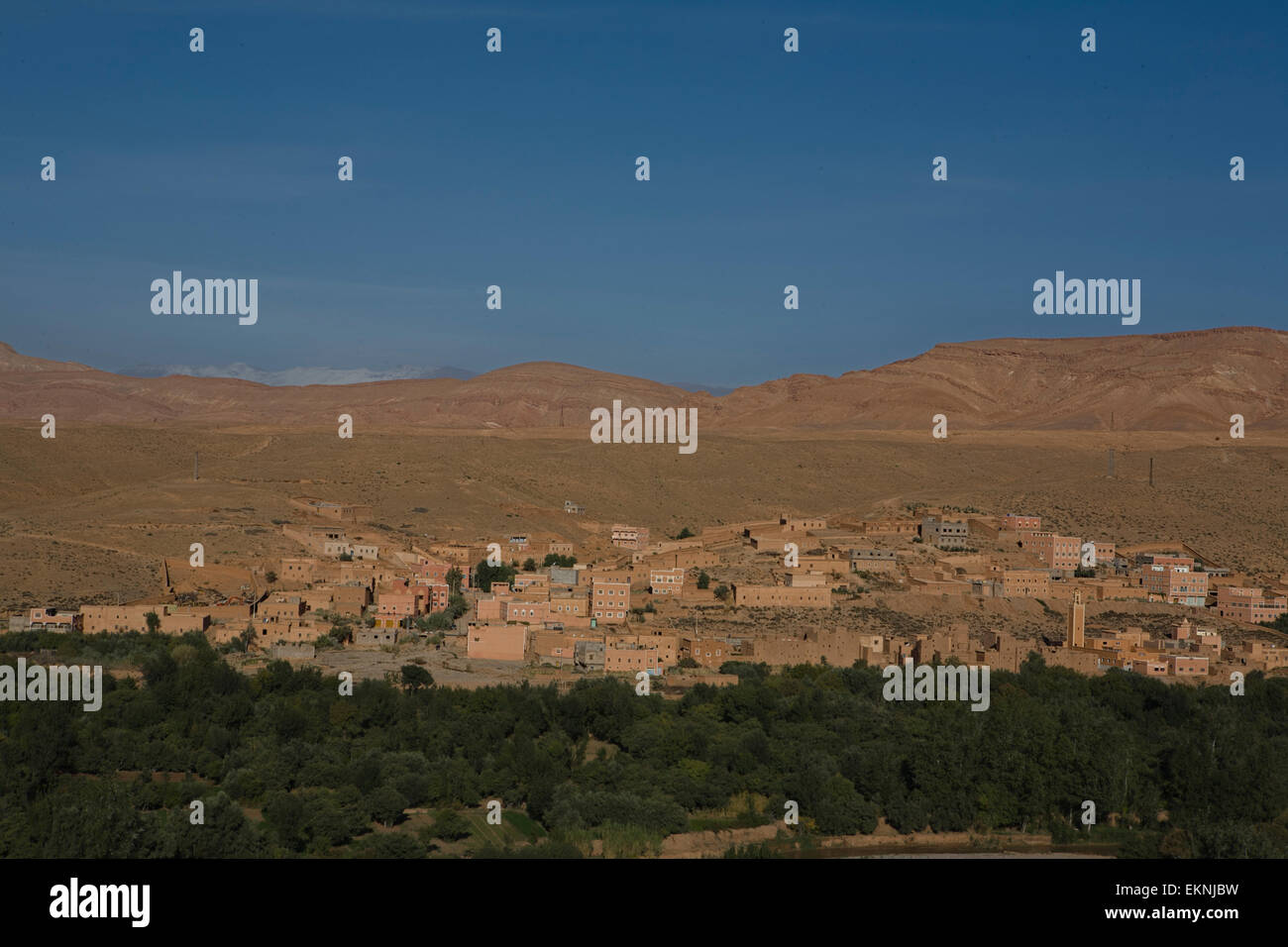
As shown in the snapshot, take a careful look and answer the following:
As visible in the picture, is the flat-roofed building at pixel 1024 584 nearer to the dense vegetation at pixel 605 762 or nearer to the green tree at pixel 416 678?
the dense vegetation at pixel 605 762

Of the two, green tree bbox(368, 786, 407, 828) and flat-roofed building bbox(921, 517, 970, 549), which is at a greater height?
flat-roofed building bbox(921, 517, 970, 549)

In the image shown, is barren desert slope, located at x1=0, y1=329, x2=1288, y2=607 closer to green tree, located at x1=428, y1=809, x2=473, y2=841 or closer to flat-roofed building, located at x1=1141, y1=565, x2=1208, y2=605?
flat-roofed building, located at x1=1141, y1=565, x2=1208, y2=605

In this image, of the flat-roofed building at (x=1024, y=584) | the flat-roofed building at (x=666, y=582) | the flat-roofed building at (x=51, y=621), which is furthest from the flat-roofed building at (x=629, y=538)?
the flat-roofed building at (x=51, y=621)

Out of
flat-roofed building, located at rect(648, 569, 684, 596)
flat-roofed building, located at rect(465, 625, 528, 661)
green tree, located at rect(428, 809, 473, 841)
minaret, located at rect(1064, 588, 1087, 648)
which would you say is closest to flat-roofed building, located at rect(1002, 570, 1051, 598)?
minaret, located at rect(1064, 588, 1087, 648)

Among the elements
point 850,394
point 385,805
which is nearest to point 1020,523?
point 385,805

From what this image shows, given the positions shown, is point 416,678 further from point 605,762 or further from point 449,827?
point 449,827

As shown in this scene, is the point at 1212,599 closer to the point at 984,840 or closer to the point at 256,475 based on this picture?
the point at 984,840
